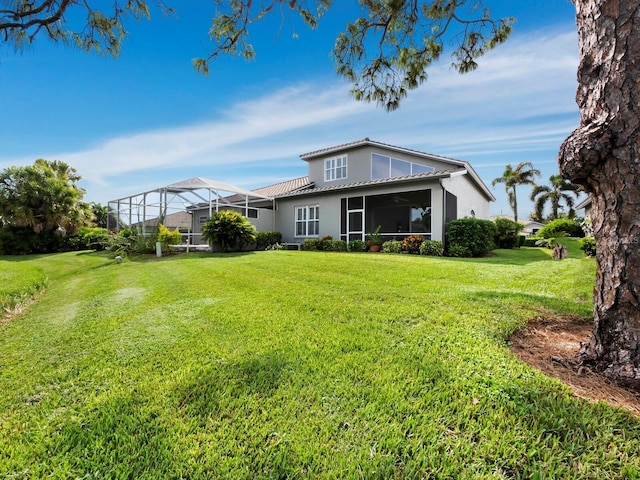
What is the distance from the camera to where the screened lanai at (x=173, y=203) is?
53.0 feet

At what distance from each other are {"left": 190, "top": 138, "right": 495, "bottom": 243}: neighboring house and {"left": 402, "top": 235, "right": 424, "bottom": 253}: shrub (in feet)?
2.03

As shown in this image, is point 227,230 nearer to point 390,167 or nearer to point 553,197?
point 390,167

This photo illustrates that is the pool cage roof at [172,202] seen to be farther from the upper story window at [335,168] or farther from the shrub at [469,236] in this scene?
the shrub at [469,236]

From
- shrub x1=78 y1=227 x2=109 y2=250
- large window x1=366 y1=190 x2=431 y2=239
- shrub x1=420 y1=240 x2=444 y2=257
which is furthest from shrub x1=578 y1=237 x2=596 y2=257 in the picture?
shrub x1=78 y1=227 x2=109 y2=250

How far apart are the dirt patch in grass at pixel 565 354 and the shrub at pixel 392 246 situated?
9575 millimetres

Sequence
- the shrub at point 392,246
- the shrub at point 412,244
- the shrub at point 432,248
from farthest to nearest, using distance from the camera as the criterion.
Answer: the shrub at point 392,246 < the shrub at point 412,244 < the shrub at point 432,248

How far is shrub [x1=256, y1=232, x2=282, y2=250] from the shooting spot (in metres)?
16.2

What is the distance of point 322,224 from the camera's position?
54.8 feet

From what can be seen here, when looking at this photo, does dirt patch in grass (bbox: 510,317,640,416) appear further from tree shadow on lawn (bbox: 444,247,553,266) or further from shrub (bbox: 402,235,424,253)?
shrub (bbox: 402,235,424,253)

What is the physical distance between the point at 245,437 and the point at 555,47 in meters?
8.50

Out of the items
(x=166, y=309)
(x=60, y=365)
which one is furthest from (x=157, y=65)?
(x=60, y=365)

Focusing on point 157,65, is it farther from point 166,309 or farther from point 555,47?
point 555,47

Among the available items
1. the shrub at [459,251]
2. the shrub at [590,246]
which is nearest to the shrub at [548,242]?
the shrub at [590,246]

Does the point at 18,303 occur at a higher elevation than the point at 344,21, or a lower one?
lower
